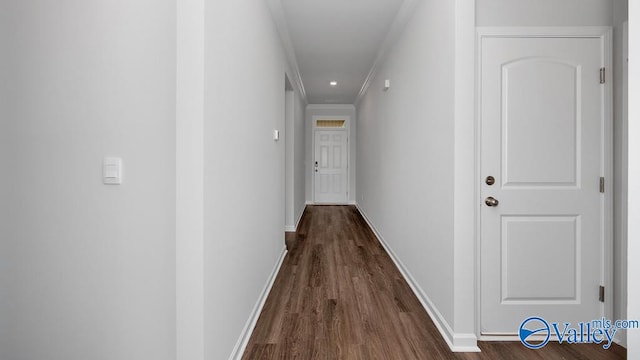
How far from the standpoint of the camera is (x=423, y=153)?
255cm

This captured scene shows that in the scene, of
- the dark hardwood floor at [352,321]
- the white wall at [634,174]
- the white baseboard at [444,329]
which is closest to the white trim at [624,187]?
the dark hardwood floor at [352,321]

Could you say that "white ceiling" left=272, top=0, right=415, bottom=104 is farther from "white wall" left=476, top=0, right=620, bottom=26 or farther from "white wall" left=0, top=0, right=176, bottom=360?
"white wall" left=0, top=0, right=176, bottom=360

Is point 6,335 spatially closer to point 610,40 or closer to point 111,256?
point 111,256

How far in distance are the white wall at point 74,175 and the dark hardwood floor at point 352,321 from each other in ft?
3.01

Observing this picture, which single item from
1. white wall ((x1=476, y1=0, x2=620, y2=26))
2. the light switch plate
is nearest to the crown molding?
white wall ((x1=476, y1=0, x2=620, y2=26))

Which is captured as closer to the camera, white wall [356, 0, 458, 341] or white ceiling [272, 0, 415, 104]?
white wall [356, 0, 458, 341]

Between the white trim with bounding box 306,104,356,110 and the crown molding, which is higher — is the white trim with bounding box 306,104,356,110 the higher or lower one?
the higher one

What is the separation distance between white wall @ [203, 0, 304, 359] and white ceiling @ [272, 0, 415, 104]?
0.47 metres

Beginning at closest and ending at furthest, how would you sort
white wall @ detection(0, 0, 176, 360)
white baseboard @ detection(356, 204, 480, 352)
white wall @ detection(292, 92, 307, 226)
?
white wall @ detection(0, 0, 176, 360)
white baseboard @ detection(356, 204, 480, 352)
white wall @ detection(292, 92, 307, 226)

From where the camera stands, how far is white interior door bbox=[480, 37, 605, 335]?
199 cm

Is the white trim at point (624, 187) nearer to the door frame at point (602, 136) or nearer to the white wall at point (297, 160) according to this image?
the door frame at point (602, 136)

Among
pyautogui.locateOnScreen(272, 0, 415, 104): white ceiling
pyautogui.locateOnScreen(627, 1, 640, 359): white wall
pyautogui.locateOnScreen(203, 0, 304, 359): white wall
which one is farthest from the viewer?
pyautogui.locateOnScreen(272, 0, 415, 104): white ceiling

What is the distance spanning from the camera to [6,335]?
1188 mm

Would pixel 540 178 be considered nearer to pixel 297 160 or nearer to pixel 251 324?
pixel 251 324
